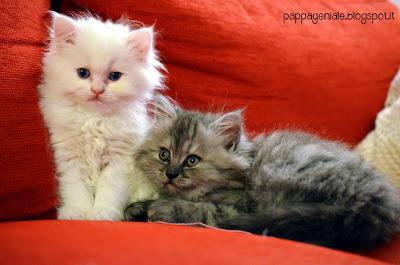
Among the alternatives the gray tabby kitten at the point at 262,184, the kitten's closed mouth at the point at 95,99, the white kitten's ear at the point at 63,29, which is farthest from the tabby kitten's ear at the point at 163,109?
the white kitten's ear at the point at 63,29

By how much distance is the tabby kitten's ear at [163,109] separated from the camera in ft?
4.66

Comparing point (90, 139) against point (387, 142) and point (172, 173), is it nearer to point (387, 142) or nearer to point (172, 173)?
point (172, 173)

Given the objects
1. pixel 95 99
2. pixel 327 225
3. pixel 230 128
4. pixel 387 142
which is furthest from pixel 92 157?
pixel 387 142

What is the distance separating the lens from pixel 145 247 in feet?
2.95

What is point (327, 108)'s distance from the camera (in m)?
1.73

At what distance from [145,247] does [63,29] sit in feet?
2.36

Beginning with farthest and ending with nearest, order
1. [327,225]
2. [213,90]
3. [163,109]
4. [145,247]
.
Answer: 1. [213,90]
2. [163,109]
3. [327,225]
4. [145,247]

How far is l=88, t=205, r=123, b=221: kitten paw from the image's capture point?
1173 millimetres

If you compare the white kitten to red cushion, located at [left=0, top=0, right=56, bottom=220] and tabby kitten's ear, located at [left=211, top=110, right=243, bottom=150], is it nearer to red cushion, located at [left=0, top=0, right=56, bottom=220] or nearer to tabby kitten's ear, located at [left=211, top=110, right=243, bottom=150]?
red cushion, located at [left=0, top=0, right=56, bottom=220]

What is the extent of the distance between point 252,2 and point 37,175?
3.47ft

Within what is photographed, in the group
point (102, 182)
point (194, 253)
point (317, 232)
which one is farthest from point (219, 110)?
point (194, 253)

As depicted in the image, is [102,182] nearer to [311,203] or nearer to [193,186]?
[193,186]

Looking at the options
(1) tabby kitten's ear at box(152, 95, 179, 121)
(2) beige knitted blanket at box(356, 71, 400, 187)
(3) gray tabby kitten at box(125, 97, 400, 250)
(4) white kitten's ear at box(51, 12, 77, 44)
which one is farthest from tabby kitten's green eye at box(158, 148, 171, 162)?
(2) beige knitted blanket at box(356, 71, 400, 187)

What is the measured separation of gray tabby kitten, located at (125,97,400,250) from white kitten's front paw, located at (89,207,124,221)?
0.05 metres
